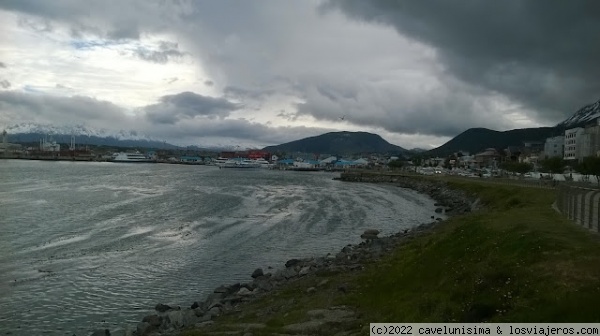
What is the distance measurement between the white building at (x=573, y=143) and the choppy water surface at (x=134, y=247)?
9674 cm

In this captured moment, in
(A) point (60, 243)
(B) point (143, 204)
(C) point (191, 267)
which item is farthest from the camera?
(B) point (143, 204)

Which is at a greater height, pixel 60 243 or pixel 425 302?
pixel 425 302

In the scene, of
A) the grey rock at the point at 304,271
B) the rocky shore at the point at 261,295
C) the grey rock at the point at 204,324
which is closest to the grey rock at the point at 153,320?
the rocky shore at the point at 261,295

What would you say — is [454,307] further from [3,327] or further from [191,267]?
[191,267]

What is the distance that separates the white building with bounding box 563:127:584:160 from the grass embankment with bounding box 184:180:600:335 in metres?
131

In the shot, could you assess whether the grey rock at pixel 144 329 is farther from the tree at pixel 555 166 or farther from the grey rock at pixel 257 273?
the tree at pixel 555 166

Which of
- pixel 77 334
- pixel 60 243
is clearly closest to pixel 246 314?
pixel 77 334

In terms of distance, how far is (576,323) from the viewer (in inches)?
304

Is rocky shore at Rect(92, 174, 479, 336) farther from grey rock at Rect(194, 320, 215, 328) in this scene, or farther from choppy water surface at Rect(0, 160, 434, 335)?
choppy water surface at Rect(0, 160, 434, 335)

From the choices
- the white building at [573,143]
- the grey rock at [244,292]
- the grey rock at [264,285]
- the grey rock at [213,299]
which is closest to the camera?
the grey rock at [213,299]

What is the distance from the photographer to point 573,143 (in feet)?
454

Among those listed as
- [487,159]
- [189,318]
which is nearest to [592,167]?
[189,318]

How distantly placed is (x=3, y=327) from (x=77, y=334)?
9.42 ft

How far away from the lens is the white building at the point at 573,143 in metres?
133
